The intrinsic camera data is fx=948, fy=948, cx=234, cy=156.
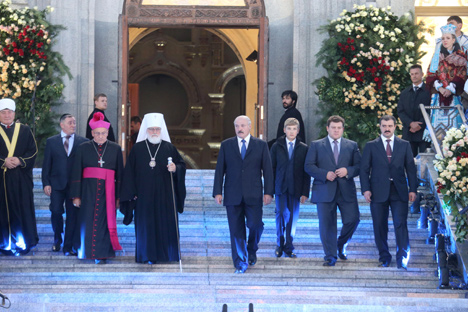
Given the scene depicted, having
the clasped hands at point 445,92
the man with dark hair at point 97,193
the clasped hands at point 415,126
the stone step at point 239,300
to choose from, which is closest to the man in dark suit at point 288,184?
the stone step at point 239,300

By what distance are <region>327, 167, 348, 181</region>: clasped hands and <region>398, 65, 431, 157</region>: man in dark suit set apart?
281cm

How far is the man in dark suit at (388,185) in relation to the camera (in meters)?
10.8

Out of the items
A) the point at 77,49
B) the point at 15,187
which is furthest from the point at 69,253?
the point at 77,49

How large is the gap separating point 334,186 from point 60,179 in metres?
3.26

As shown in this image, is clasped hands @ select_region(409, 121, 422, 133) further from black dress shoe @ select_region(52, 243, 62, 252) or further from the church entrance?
the church entrance

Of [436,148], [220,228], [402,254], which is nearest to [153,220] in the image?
[220,228]

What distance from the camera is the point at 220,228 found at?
39.4 ft

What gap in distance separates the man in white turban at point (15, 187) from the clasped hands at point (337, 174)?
11.6ft

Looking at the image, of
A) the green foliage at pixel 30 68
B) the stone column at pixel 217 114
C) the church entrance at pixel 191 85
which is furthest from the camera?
the stone column at pixel 217 114

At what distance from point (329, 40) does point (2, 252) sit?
22.2ft

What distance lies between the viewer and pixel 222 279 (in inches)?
404

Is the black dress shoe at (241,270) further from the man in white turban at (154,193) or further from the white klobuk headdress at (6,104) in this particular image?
the white klobuk headdress at (6,104)

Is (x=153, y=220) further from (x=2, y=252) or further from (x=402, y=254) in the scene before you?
(x=402, y=254)

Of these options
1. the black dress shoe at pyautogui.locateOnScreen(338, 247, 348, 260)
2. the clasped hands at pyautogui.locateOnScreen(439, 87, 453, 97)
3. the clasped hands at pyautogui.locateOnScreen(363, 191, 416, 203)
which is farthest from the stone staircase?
the clasped hands at pyautogui.locateOnScreen(439, 87, 453, 97)
